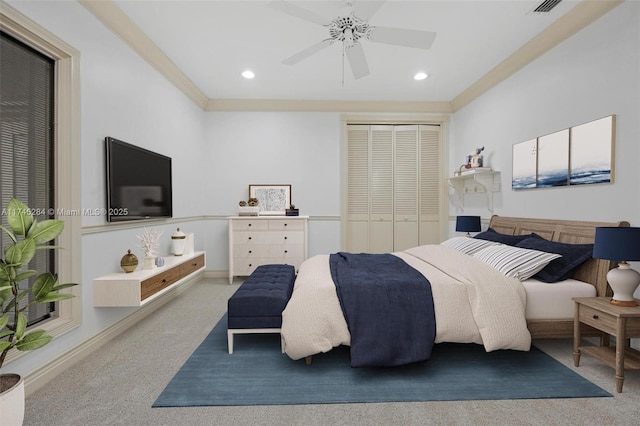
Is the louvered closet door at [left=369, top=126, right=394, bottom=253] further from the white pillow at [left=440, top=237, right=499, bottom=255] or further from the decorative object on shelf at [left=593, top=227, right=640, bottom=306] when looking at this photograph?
the decorative object on shelf at [left=593, top=227, right=640, bottom=306]

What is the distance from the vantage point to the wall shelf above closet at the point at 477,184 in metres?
4.20

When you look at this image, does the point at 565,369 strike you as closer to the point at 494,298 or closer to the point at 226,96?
the point at 494,298

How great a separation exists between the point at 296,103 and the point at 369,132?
1.28 m

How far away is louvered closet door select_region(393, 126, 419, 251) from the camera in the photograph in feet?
17.8

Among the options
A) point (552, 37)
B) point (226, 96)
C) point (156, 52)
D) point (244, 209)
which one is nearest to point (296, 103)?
point (226, 96)

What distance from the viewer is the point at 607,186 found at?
2.58m

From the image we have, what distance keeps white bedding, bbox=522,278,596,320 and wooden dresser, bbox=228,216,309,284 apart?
10.1 feet

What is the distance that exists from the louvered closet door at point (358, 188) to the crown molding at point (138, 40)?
2568 mm

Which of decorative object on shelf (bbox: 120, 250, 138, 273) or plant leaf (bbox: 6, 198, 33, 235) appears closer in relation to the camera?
plant leaf (bbox: 6, 198, 33, 235)

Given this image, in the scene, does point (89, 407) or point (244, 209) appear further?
point (244, 209)

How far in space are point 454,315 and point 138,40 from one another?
12.3ft

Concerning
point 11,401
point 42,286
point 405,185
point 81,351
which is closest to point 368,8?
point 42,286

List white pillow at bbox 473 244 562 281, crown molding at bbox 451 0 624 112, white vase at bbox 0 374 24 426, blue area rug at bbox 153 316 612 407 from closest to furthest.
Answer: white vase at bbox 0 374 24 426
blue area rug at bbox 153 316 612 407
white pillow at bbox 473 244 562 281
crown molding at bbox 451 0 624 112

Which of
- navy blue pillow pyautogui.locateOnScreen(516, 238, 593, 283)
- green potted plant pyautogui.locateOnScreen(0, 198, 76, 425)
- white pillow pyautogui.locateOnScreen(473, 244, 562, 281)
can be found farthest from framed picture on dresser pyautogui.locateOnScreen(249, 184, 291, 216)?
green potted plant pyautogui.locateOnScreen(0, 198, 76, 425)
